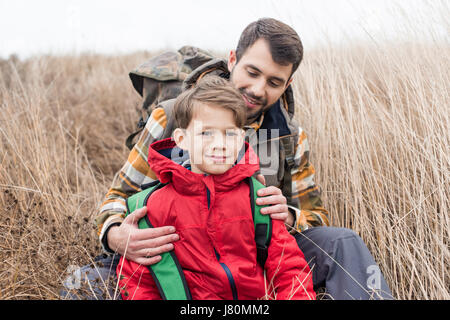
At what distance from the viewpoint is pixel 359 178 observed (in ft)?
8.57

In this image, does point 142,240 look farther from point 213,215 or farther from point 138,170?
point 138,170

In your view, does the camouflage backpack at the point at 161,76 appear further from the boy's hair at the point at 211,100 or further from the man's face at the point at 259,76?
the boy's hair at the point at 211,100

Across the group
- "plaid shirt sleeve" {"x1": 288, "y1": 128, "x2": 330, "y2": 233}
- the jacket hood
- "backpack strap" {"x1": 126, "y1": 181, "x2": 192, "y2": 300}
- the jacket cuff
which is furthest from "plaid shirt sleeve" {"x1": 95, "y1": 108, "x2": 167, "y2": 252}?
"plaid shirt sleeve" {"x1": 288, "y1": 128, "x2": 330, "y2": 233}

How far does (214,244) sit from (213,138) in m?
0.51

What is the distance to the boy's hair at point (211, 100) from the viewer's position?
1760 mm

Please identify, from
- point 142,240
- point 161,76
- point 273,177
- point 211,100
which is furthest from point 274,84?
point 142,240

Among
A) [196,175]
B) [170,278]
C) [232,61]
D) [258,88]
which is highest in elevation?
[232,61]

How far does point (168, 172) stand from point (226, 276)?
0.57m

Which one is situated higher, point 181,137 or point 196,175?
point 181,137

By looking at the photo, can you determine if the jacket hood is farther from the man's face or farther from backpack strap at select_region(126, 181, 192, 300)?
the man's face

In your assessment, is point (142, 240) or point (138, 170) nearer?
point (142, 240)

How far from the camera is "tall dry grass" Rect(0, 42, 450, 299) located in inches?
84.6
